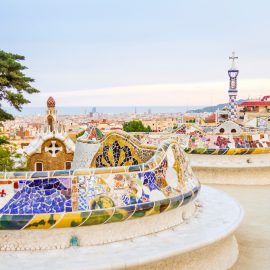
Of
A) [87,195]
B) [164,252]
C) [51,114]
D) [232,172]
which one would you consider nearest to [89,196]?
[87,195]

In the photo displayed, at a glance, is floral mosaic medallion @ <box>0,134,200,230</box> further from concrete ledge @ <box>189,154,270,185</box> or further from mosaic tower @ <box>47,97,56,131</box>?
mosaic tower @ <box>47,97,56,131</box>

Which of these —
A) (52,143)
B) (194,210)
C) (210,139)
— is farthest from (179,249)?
(52,143)

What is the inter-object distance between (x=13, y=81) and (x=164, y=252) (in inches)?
421

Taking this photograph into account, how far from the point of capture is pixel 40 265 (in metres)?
5.62

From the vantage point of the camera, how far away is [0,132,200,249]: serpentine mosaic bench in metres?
6.11

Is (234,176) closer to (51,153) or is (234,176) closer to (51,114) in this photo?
(51,153)

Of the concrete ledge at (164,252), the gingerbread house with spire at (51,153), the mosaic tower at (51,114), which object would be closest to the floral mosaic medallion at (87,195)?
the concrete ledge at (164,252)

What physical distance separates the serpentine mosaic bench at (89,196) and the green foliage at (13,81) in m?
8.71

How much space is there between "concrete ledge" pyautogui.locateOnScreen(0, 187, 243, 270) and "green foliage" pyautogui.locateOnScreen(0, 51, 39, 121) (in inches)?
364

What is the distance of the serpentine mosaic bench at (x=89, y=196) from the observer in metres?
6.11

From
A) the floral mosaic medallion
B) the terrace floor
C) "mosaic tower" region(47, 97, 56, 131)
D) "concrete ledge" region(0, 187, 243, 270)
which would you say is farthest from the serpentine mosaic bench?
"mosaic tower" region(47, 97, 56, 131)

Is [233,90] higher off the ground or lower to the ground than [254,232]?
higher

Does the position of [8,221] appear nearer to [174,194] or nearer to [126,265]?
[126,265]

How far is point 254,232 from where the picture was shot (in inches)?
356
